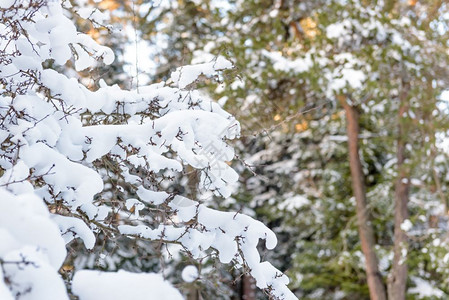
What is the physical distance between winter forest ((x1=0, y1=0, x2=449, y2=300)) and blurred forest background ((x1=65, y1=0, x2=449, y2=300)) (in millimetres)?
38

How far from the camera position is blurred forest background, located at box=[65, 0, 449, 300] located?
26.2 ft

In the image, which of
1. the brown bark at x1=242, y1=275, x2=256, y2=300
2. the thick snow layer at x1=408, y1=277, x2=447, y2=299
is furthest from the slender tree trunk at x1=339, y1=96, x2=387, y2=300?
the brown bark at x1=242, y1=275, x2=256, y2=300

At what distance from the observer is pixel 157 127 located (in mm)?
3150

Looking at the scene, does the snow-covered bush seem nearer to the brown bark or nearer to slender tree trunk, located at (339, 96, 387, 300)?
slender tree trunk, located at (339, 96, 387, 300)

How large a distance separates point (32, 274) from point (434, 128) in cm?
706

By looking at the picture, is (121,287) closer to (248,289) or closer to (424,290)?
(424,290)

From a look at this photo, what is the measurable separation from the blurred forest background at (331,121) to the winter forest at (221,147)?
0.04m

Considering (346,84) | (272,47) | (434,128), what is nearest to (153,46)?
(272,47)

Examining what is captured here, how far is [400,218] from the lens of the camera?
356 inches

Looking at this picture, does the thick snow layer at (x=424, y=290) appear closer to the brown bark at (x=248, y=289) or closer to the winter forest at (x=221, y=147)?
the winter forest at (x=221, y=147)

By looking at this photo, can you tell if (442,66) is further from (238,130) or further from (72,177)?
(72,177)

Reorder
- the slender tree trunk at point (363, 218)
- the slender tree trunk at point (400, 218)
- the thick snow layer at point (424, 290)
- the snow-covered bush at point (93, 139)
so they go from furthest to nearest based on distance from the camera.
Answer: the thick snow layer at point (424, 290) → the slender tree trunk at point (363, 218) → the slender tree trunk at point (400, 218) → the snow-covered bush at point (93, 139)

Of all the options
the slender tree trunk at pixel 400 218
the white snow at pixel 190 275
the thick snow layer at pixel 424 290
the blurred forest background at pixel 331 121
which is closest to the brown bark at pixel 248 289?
the blurred forest background at pixel 331 121

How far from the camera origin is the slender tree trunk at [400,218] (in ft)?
28.2
